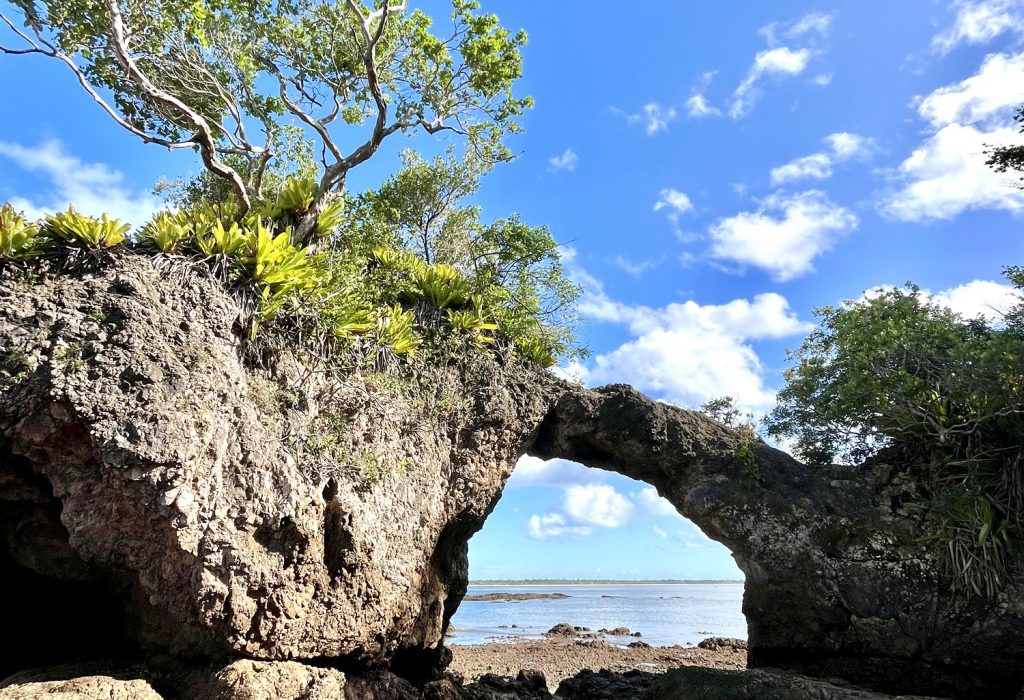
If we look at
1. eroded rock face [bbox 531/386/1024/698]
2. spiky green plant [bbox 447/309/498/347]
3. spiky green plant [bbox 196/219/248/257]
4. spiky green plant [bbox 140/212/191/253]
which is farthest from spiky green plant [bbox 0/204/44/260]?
eroded rock face [bbox 531/386/1024/698]

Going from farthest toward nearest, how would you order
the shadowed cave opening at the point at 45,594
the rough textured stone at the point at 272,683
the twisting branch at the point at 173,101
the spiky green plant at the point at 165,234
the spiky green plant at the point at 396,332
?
the spiky green plant at the point at 396,332, the twisting branch at the point at 173,101, the spiky green plant at the point at 165,234, the shadowed cave opening at the point at 45,594, the rough textured stone at the point at 272,683

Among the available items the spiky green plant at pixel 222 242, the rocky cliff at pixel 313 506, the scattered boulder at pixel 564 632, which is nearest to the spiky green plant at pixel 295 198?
the spiky green plant at pixel 222 242

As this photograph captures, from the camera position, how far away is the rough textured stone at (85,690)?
4742mm

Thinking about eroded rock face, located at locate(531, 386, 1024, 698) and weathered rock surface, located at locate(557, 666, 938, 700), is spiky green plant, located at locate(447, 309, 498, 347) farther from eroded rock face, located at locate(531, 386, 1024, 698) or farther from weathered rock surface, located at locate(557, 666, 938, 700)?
weathered rock surface, located at locate(557, 666, 938, 700)

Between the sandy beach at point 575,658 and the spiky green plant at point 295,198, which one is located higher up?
the spiky green plant at point 295,198

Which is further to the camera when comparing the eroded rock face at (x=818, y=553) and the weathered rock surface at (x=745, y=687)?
the eroded rock face at (x=818, y=553)

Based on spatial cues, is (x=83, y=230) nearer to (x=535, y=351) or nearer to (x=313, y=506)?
(x=313, y=506)

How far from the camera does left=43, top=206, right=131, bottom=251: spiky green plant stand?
575cm

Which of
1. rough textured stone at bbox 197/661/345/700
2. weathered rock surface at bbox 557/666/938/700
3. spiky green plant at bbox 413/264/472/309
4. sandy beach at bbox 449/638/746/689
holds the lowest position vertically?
sandy beach at bbox 449/638/746/689

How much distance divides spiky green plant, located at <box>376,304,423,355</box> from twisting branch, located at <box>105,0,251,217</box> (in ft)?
7.59

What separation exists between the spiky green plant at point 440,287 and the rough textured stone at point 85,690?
5.65 meters

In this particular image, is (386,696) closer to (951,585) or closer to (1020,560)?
(951,585)

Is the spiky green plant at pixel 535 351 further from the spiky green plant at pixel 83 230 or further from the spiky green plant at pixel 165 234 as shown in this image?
the spiky green plant at pixel 83 230

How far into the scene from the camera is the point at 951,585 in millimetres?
7738
